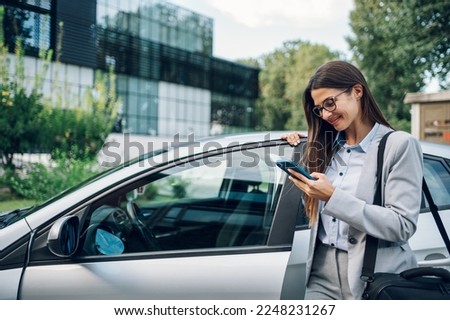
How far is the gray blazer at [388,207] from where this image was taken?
1341mm

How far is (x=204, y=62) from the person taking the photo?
33.8 metres

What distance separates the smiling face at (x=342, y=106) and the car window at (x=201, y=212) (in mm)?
611

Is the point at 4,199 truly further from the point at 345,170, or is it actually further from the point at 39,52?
the point at 345,170

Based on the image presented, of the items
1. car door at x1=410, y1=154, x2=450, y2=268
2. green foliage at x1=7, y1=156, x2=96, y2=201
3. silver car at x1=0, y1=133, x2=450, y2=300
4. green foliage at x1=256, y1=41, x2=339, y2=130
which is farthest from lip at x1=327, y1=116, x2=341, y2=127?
green foliage at x1=256, y1=41, x2=339, y2=130

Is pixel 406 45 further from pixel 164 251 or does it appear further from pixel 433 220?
pixel 164 251

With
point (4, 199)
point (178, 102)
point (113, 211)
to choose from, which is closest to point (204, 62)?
point (178, 102)

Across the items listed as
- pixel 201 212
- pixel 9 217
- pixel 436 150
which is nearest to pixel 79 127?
pixel 201 212

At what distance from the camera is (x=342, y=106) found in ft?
4.94

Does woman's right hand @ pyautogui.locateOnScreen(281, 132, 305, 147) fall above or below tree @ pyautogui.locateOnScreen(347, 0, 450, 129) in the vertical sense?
below

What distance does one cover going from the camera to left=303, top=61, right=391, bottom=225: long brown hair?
151 centimetres

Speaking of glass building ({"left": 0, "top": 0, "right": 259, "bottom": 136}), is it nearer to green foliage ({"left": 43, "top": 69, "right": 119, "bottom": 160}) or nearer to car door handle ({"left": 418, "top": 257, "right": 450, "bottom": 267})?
green foliage ({"left": 43, "top": 69, "right": 119, "bottom": 160})

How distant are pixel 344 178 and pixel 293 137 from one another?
0.58 meters

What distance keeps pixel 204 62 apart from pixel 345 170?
3314 centimetres

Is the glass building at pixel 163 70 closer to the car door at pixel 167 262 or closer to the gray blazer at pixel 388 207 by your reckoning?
the car door at pixel 167 262
